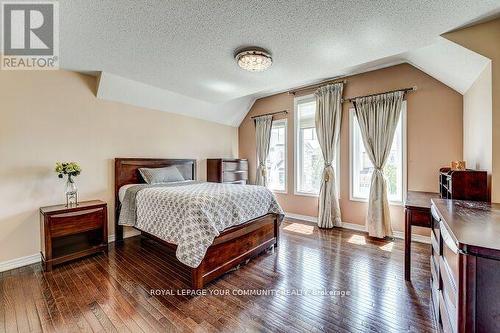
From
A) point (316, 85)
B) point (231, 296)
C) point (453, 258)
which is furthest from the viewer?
point (316, 85)

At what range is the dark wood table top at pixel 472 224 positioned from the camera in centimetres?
93

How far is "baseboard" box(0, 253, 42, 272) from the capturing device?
8.48ft

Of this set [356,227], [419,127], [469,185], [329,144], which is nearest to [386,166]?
[419,127]

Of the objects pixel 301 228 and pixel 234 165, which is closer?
pixel 301 228

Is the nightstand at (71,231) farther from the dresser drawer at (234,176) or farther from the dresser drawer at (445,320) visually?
the dresser drawer at (445,320)

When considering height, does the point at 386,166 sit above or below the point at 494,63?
below

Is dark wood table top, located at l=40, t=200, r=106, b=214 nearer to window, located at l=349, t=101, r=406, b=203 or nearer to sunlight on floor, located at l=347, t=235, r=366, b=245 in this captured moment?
sunlight on floor, located at l=347, t=235, r=366, b=245

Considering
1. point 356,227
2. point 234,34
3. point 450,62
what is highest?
point 234,34

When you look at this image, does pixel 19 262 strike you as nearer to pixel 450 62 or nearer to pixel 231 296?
pixel 231 296

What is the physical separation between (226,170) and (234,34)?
3.19 meters

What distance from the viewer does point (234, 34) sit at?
85.6 inches

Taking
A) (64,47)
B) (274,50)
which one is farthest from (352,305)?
(64,47)

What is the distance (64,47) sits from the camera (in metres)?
2.44

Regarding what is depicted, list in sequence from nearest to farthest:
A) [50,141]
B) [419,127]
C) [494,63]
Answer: [494,63] < [50,141] < [419,127]
